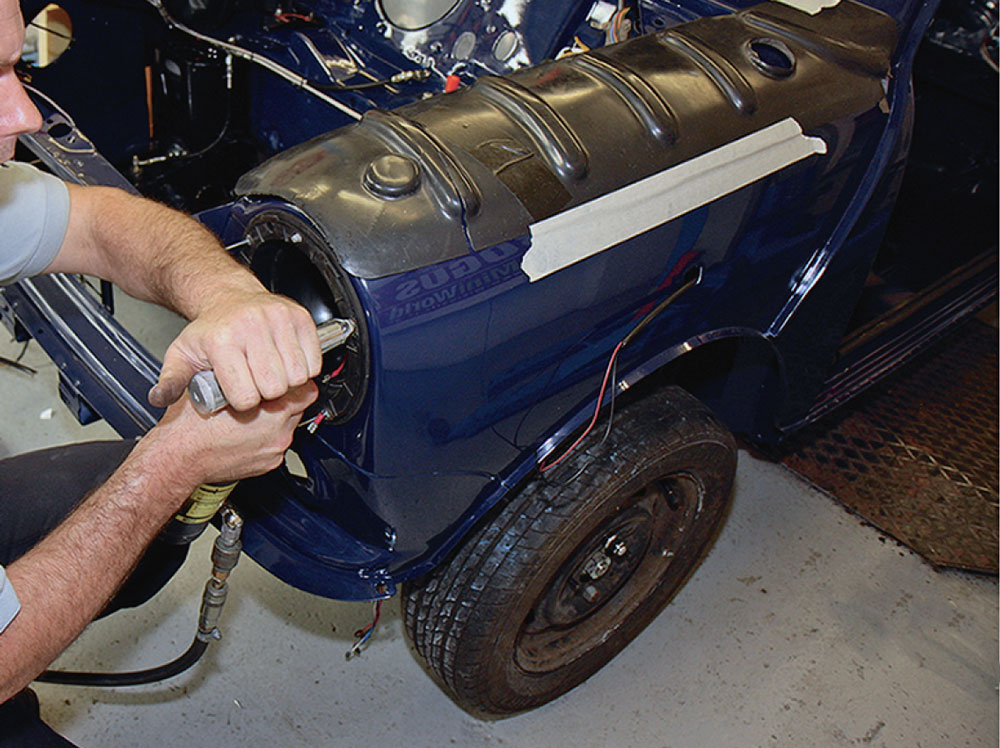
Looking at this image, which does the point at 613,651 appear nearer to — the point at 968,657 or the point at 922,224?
the point at 968,657

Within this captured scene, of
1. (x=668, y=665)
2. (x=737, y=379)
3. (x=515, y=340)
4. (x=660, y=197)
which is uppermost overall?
(x=660, y=197)

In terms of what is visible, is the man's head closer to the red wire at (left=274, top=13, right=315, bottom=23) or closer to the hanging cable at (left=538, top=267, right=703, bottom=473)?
the hanging cable at (left=538, top=267, right=703, bottom=473)

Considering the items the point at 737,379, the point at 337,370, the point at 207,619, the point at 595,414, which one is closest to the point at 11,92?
the point at 337,370

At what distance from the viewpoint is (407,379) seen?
1210 millimetres

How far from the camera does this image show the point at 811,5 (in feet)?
5.70

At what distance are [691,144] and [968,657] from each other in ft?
5.10

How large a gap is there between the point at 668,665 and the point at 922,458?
3.88 feet

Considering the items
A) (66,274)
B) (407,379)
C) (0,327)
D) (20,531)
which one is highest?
(407,379)

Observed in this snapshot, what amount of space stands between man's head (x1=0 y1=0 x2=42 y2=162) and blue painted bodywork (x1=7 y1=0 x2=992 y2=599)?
0.29m

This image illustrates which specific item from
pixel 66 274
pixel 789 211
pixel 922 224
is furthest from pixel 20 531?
pixel 922 224

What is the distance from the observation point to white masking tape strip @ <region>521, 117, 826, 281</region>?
1270 millimetres

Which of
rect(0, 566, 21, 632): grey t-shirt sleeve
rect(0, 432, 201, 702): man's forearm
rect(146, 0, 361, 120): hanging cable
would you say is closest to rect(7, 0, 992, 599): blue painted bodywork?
rect(0, 432, 201, 702): man's forearm

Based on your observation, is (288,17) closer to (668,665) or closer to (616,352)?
(616,352)

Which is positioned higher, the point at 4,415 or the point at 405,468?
the point at 405,468
